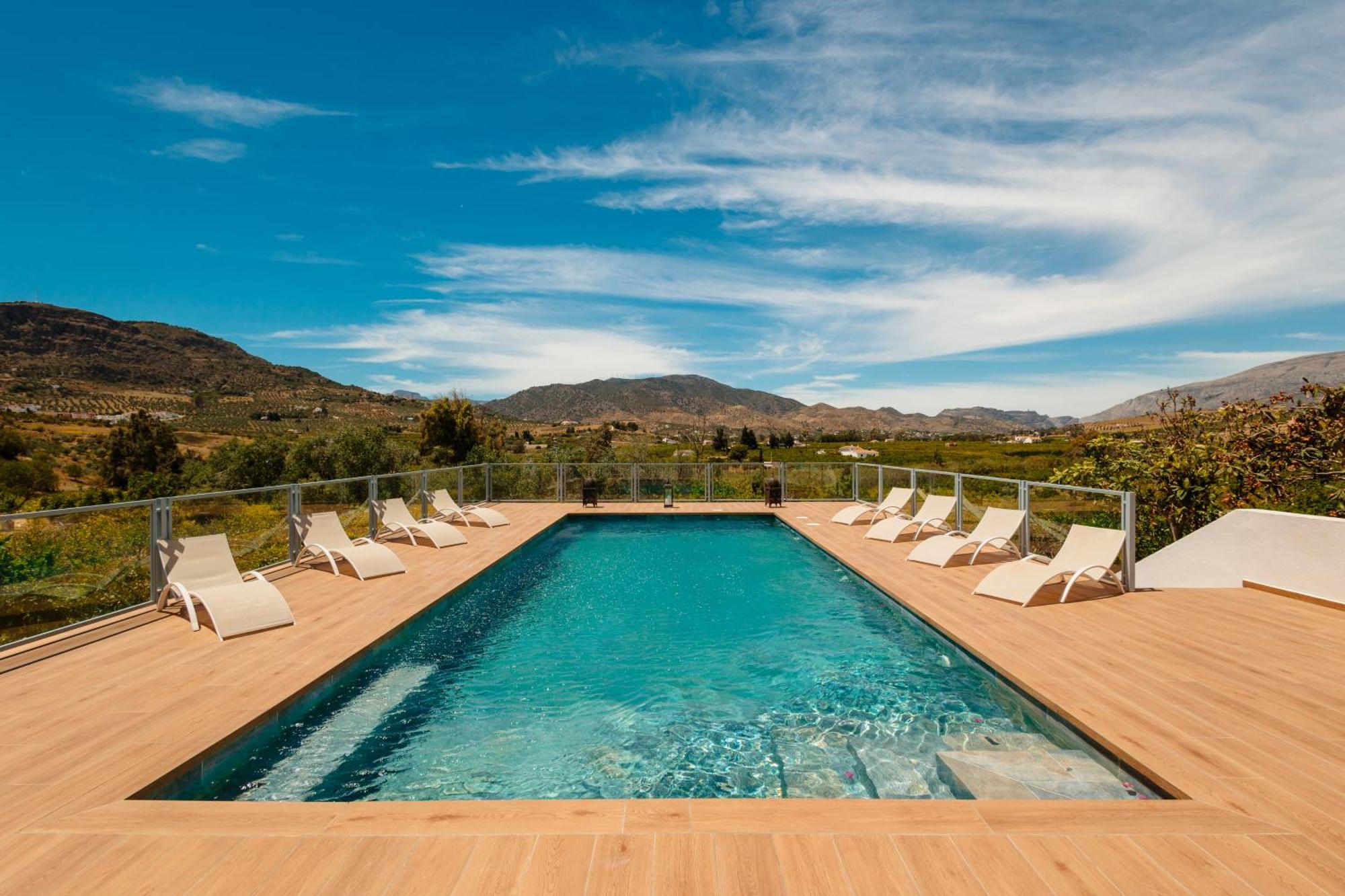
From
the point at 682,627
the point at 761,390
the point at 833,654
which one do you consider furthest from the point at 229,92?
the point at 761,390

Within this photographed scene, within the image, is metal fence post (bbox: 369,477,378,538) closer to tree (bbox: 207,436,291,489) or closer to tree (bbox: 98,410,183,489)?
tree (bbox: 207,436,291,489)

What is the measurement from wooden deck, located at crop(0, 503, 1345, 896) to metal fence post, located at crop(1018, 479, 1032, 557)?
137 inches

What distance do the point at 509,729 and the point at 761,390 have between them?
11425cm

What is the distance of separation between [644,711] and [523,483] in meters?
11.1

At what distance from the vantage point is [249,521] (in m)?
7.25

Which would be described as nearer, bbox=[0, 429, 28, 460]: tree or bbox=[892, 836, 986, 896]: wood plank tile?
bbox=[892, 836, 986, 896]: wood plank tile

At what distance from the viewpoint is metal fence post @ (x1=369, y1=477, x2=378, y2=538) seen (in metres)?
9.62

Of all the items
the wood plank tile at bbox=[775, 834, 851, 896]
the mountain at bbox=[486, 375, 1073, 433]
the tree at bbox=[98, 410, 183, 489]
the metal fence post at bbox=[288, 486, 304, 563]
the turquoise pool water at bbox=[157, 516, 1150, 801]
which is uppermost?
the mountain at bbox=[486, 375, 1073, 433]

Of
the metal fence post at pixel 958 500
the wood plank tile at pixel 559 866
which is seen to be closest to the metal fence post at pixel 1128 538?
the metal fence post at pixel 958 500

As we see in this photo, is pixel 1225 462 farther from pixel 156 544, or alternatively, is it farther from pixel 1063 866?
pixel 156 544

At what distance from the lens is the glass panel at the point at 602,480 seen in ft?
48.1

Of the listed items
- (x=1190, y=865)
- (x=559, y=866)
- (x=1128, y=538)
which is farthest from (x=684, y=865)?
(x=1128, y=538)

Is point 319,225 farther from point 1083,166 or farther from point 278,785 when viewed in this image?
point 278,785

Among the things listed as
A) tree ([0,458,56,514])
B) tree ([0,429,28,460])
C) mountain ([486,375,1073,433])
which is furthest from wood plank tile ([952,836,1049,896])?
mountain ([486,375,1073,433])
